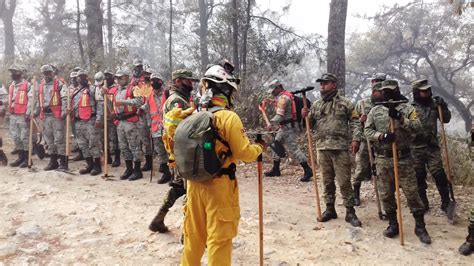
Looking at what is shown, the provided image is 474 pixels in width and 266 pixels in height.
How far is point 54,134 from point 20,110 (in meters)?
1.13

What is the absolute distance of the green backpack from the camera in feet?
11.1

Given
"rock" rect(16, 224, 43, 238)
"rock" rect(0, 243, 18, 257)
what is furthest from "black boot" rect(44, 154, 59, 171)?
"rock" rect(0, 243, 18, 257)

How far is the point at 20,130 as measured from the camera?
31.3ft

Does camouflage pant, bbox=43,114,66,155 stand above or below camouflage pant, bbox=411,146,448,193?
above

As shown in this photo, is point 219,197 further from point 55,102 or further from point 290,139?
point 55,102

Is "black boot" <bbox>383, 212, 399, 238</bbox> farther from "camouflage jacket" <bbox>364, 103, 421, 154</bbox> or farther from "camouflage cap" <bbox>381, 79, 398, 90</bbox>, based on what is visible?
"camouflage cap" <bbox>381, 79, 398, 90</bbox>

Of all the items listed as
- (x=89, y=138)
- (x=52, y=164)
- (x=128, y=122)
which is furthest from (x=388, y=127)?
(x=52, y=164)

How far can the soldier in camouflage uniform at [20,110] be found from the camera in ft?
30.2

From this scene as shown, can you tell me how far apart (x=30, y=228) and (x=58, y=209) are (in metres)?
0.85

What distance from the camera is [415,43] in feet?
78.0

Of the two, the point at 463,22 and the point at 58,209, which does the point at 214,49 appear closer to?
the point at 58,209

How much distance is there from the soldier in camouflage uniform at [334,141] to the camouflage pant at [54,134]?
19.7ft

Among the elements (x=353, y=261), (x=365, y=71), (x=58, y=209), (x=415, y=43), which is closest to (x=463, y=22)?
(x=415, y=43)

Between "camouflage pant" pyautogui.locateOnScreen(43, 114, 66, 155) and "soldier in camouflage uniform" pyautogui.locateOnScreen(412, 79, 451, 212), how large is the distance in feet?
24.9
